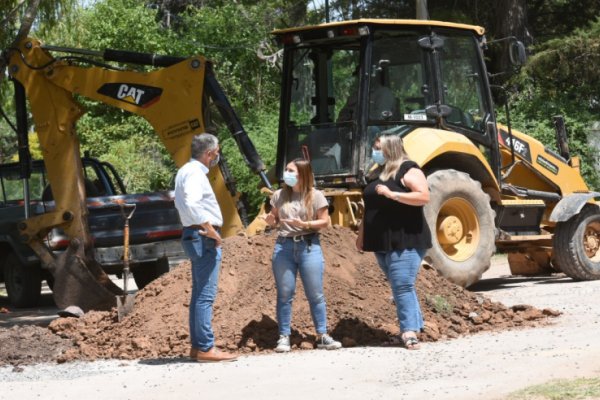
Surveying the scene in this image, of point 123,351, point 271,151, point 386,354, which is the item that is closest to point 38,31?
point 271,151

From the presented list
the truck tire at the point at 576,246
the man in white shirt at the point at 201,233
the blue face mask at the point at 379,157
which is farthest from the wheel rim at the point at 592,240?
the man in white shirt at the point at 201,233

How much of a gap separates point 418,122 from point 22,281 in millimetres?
6494

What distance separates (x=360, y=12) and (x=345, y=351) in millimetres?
17442

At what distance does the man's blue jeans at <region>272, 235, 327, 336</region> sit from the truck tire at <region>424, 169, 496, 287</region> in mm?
3381

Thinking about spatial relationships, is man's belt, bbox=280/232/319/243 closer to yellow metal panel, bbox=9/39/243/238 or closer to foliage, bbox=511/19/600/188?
yellow metal panel, bbox=9/39/243/238

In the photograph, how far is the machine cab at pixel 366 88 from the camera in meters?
13.7

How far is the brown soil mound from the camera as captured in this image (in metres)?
10.7

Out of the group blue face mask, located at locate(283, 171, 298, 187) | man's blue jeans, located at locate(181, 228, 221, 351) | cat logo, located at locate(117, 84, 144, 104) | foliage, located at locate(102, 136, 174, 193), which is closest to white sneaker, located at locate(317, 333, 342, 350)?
man's blue jeans, located at locate(181, 228, 221, 351)

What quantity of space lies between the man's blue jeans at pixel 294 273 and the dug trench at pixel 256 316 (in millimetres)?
394

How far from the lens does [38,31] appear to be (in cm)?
2059

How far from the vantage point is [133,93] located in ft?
47.7

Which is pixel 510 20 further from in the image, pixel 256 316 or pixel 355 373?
pixel 355 373

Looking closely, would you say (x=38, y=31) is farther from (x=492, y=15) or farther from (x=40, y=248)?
(x=492, y=15)

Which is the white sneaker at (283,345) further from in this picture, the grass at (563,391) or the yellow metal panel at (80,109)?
the yellow metal panel at (80,109)
